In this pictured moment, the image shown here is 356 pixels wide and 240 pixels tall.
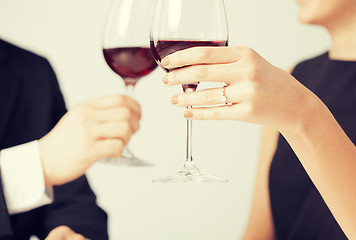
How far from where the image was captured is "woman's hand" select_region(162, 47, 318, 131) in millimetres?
689

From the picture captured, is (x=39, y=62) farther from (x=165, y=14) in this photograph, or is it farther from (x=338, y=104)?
(x=338, y=104)

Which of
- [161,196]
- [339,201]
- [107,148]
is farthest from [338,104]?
[161,196]

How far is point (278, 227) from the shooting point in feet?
5.19

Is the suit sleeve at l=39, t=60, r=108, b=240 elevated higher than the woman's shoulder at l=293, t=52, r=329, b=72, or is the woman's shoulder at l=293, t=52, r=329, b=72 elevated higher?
the woman's shoulder at l=293, t=52, r=329, b=72

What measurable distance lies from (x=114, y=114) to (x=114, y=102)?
0.03 m

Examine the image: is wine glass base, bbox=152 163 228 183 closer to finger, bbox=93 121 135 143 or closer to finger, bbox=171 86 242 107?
finger, bbox=171 86 242 107

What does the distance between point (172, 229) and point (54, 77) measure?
4.69ft

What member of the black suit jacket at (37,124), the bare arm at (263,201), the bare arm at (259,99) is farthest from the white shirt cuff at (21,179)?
the bare arm at (263,201)

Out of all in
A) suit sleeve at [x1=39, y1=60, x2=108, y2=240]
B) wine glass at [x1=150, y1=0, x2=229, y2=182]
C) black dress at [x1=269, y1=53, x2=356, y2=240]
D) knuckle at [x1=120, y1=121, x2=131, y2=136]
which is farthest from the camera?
black dress at [x1=269, y1=53, x2=356, y2=240]

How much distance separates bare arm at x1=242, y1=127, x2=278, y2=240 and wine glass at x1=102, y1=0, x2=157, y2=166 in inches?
28.8

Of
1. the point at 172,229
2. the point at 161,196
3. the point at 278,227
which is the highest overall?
the point at 278,227

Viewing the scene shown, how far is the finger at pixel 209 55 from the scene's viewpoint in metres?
0.69

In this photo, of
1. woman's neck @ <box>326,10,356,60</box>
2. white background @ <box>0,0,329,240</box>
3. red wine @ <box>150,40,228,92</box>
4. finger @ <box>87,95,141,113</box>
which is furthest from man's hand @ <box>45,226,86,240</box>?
white background @ <box>0,0,329,240</box>

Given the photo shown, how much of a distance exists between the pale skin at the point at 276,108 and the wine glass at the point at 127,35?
40 cm
